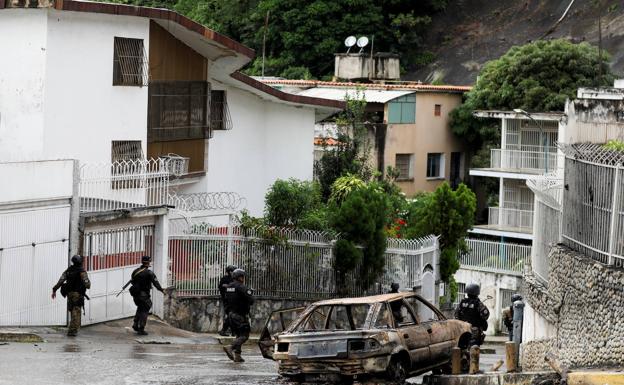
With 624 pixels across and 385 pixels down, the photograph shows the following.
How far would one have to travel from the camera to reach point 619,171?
65.2 feet

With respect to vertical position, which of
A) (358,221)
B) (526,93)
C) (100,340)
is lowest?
(100,340)

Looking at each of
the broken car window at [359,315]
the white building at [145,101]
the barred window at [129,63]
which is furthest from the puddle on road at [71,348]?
the barred window at [129,63]

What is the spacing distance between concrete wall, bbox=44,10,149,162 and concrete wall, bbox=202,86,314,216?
494cm

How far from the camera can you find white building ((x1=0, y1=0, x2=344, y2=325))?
26.8 meters

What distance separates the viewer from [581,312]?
2080 cm

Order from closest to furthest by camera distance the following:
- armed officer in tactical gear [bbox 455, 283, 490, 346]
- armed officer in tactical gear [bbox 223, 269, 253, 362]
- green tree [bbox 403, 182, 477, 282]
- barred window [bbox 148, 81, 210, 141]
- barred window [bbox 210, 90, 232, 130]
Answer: armed officer in tactical gear [bbox 455, 283, 490, 346]
armed officer in tactical gear [bbox 223, 269, 253, 362]
barred window [bbox 148, 81, 210, 141]
green tree [bbox 403, 182, 477, 282]
barred window [bbox 210, 90, 232, 130]

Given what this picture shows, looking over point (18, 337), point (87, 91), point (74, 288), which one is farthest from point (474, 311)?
point (87, 91)

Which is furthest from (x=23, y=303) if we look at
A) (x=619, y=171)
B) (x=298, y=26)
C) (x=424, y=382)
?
(x=298, y=26)

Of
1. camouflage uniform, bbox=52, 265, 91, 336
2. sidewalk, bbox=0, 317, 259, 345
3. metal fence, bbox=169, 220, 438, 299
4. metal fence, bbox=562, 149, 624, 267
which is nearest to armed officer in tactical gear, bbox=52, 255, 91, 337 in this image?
camouflage uniform, bbox=52, 265, 91, 336

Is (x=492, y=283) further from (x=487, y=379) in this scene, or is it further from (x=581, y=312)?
(x=487, y=379)

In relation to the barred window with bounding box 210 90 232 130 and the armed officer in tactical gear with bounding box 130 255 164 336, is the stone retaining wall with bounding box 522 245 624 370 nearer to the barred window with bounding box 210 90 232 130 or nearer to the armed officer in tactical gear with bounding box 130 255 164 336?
the armed officer in tactical gear with bounding box 130 255 164 336

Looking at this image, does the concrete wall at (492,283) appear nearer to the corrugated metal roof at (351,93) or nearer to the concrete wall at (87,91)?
the corrugated metal roof at (351,93)

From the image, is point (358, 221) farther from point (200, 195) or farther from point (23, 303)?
point (23, 303)

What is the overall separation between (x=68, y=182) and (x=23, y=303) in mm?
2506
